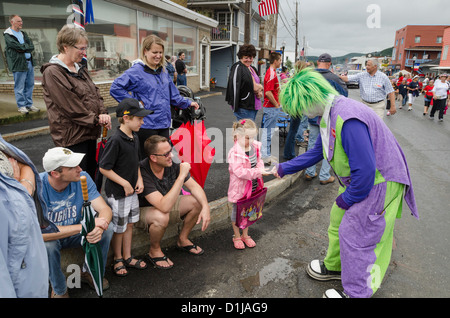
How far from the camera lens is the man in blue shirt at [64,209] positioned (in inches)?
90.0

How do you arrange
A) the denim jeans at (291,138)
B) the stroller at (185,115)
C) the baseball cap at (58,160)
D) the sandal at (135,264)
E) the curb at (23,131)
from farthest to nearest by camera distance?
the denim jeans at (291,138) → the curb at (23,131) → the stroller at (185,115) → the sandal at (135,264) → the baseball cap at (58,160)

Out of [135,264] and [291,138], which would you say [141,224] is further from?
[291,138]

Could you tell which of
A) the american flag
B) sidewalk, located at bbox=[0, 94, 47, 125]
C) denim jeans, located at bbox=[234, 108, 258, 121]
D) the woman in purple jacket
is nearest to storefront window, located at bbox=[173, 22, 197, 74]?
the american flag

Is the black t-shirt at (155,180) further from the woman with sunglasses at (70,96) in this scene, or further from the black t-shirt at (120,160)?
the woman with sunglasses at (70,96)

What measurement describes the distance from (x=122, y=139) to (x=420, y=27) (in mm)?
77691

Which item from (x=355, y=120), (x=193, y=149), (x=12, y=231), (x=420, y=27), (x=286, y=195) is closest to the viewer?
(x=12, y=231)

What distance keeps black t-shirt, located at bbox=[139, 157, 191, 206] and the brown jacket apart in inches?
26.1

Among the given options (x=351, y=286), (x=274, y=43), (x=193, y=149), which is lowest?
(x=351, y=286)

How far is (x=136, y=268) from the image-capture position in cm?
294

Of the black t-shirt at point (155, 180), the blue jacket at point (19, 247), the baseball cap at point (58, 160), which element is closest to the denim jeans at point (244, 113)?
the black t-shirt at point (155, 180)

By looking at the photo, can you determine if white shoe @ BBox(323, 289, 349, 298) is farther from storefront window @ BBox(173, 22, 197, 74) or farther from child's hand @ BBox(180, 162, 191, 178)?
storefront window @ BBox(173, 22, 197, 74)

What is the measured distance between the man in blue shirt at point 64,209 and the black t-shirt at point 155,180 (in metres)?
0.43
